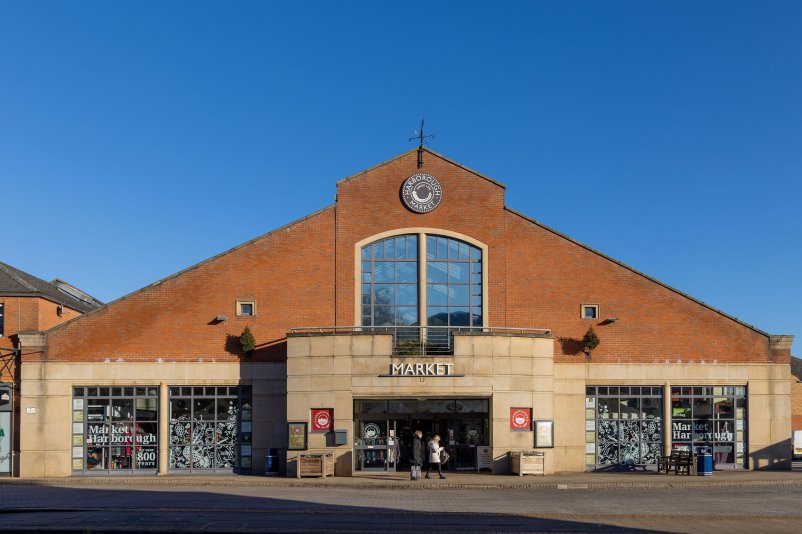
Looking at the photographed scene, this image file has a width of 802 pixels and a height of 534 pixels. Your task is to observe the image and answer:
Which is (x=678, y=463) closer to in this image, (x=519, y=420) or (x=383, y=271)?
(x=519, y=420)

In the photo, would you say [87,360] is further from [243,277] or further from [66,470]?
[243,277]

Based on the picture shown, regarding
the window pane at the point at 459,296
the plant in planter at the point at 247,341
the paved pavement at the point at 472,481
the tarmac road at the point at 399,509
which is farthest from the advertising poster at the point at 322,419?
the window pane at the point at 459,296

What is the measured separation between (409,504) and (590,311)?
46.4 feet

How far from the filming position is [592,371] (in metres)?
34.6

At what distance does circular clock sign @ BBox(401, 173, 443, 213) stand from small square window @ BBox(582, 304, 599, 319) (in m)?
6.96

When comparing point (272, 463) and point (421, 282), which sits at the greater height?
point (421, 282)

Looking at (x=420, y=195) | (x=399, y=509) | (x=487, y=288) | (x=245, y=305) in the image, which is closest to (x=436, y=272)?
(x=487, y=288)

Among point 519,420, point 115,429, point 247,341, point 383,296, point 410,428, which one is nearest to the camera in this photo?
point 519,420

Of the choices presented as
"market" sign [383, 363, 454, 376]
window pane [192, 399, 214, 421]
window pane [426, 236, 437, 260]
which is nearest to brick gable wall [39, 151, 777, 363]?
window pane [426, 236, 437, 260]

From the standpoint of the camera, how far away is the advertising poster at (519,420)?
3206 cm

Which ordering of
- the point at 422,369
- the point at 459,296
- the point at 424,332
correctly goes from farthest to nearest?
the point at 459,296 → the point at 424,332 → the point at 422,369

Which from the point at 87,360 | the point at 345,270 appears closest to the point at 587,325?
the point at 345,270

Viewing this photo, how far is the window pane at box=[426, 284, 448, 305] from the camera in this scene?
34375mm

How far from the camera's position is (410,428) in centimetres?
3281
